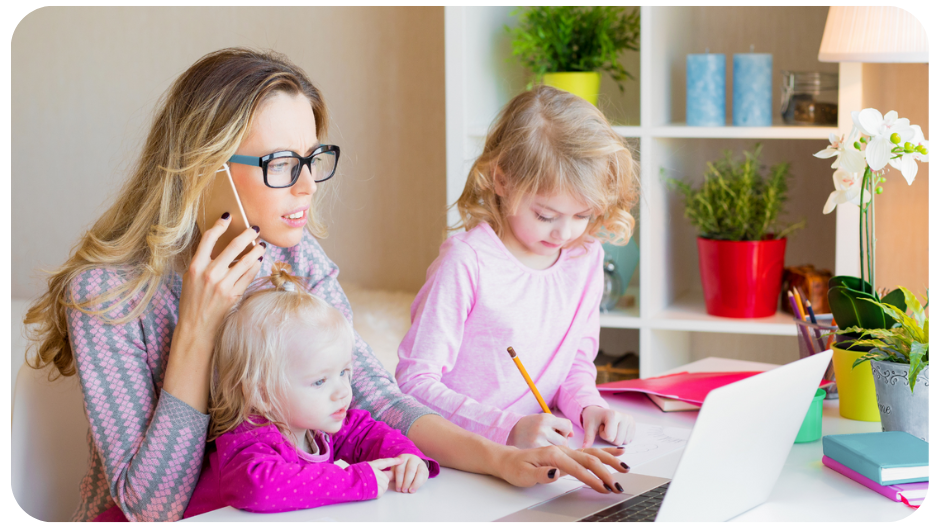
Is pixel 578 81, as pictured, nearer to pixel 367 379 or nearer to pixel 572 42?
pixel 572 42

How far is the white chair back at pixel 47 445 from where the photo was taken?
41.5 inches

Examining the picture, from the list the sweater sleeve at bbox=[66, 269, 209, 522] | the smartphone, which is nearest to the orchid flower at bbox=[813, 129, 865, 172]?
the smartphone

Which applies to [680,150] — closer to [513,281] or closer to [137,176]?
[513,281]

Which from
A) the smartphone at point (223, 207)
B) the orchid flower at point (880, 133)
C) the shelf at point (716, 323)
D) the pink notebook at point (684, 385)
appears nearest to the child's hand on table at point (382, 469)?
the smartphone at point (223, 207)

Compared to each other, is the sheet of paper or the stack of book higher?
the stack of book

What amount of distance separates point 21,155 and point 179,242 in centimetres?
168

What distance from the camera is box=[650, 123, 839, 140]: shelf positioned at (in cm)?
190

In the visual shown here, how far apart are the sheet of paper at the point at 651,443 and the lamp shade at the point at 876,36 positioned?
103 centimetres

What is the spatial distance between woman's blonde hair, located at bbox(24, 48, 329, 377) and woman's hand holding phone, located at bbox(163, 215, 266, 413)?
0.21 ft

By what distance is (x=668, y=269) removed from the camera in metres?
2.20

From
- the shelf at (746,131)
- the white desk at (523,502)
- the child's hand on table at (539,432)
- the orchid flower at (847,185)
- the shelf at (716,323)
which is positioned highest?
the shelf at (746,131)

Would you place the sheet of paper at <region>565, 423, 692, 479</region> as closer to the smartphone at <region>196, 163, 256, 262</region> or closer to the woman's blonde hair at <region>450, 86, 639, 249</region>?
the woman's blonde hair at <region>450, 86, 639, 249</region>

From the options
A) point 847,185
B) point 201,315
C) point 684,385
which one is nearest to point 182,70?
point 201,315

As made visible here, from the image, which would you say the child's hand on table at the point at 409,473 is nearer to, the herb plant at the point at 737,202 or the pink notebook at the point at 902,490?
the pink notebook at the point at 902,490
